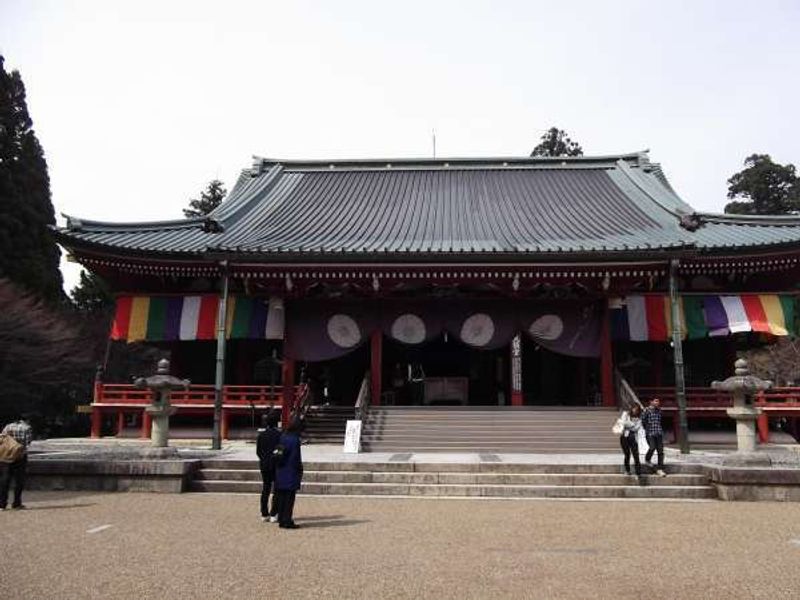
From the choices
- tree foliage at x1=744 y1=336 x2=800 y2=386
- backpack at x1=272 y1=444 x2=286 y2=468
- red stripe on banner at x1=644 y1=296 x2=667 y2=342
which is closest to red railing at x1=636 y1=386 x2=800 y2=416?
red stripe on banner at x1=644 y1=296 x2=667 y2=342

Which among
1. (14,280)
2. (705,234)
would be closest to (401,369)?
(705,234)

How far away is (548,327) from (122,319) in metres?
12.3

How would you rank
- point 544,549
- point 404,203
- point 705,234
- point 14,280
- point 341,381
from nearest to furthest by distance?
point 544,549 < point 705,234 < point 341,381 < point 404,203 < point 14,280

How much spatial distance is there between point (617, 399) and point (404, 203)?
405 inches

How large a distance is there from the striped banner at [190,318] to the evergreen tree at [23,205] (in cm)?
1326

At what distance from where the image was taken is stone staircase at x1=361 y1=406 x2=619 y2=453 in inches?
571

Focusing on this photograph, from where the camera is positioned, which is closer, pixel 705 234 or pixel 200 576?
pixel 200 576

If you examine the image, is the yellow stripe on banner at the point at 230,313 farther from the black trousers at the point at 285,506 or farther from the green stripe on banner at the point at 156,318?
the black trousers at the point at 285,506

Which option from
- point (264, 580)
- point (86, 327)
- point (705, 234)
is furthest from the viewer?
point (86, 327)

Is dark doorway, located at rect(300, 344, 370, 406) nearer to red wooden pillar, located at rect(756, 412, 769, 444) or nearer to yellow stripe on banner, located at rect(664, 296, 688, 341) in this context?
yellow stripe on banner, located at rect(664, 296, 688, 341)

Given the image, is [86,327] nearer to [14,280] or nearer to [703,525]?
[14,280]

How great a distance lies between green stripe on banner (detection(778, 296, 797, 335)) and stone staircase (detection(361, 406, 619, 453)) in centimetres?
611

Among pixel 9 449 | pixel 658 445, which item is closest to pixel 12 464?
pixel 9 449

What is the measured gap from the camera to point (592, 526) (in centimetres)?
816
